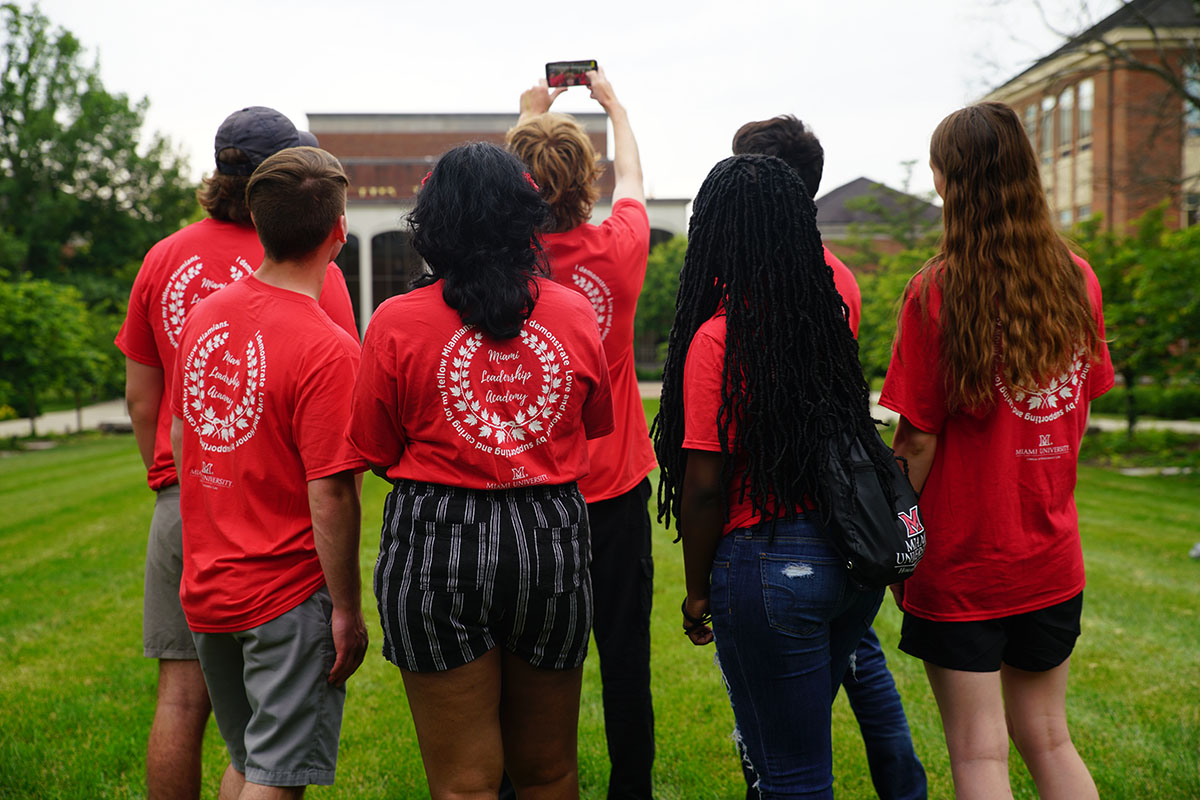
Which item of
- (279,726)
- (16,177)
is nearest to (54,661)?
(279,726)

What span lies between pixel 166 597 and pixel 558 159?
1775mm

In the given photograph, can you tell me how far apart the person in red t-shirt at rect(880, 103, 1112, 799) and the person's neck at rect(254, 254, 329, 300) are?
1.54 m

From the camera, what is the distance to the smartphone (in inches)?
129

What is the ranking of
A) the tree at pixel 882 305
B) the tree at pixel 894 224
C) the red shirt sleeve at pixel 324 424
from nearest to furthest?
the red shirt sleeve at pixel 324 424, the tree at pixel 882 305, the tree at pixel 894 224

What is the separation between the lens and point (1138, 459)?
15.9m

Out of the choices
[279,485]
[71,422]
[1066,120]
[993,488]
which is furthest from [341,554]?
[1066,120]

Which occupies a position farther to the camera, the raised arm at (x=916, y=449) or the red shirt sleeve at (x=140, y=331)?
the red shirt sleeve at (x=140, y=331)

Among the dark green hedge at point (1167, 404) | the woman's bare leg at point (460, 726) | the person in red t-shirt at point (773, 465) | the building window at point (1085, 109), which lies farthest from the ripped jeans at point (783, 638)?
the building window at point (1085, 109)

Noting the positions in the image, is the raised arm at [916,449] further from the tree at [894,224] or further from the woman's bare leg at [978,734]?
the tree at [894,224]

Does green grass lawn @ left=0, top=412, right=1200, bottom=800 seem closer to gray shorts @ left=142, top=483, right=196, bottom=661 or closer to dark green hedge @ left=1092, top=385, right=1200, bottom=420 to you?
gray shorts @ left=142, top=483, right=196, bottom=661

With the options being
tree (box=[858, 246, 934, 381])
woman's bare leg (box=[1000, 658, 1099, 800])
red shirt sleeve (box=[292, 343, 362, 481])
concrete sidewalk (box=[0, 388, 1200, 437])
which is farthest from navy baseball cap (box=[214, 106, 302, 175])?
tree (box=[858, 246, 934, 381])

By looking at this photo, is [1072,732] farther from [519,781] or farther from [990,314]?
[519,781]

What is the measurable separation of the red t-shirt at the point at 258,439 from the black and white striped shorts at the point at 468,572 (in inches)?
10.8

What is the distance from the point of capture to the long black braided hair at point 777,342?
2076mm
